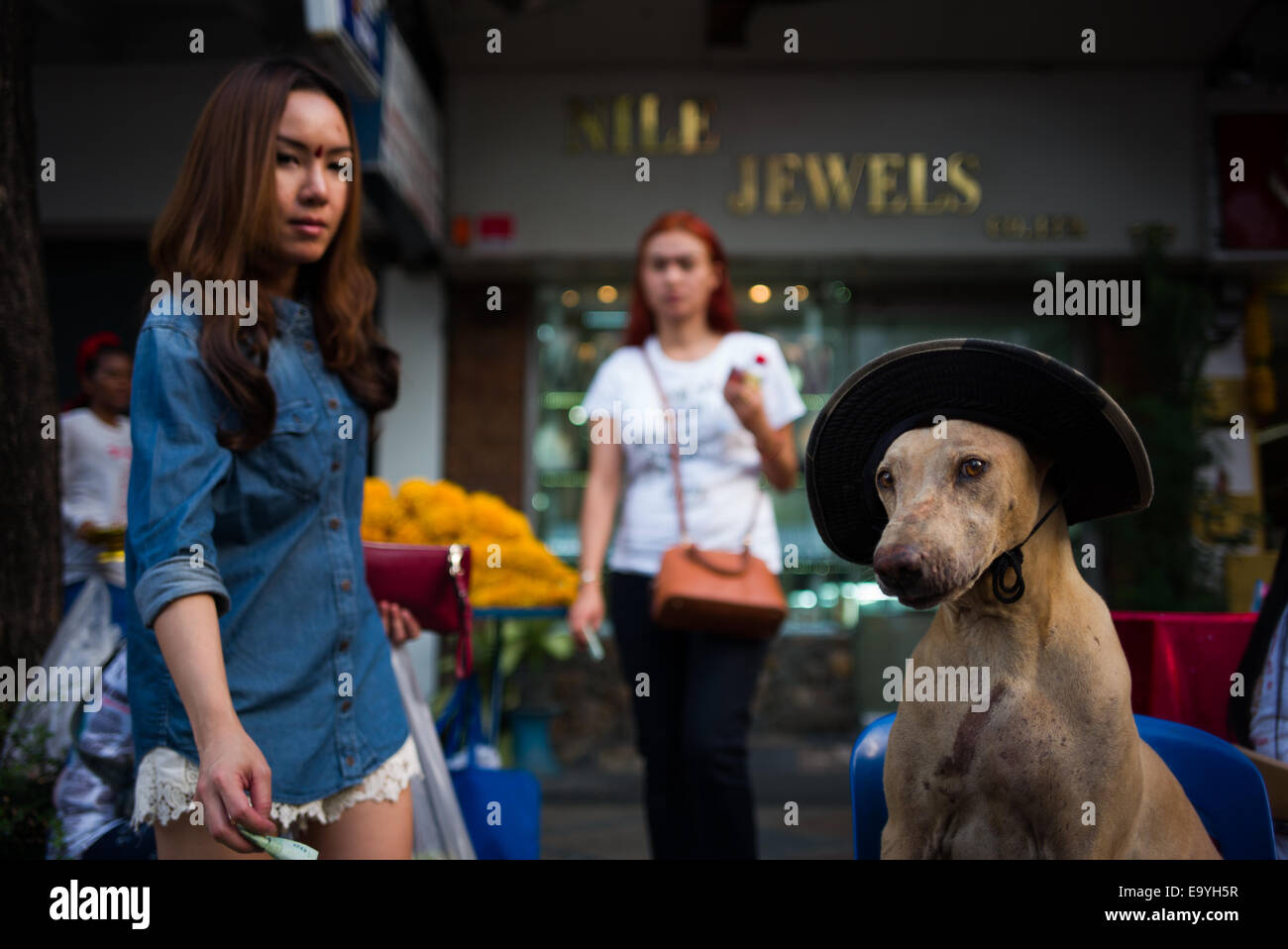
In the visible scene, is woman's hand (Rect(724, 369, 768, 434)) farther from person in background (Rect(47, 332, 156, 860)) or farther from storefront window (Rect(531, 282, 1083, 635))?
storefront window (Rect(531, 282, 1083, 635))

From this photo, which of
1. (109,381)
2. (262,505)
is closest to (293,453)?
(262,505)

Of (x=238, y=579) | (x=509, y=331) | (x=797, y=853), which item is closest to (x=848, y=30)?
(x=509, y=331)

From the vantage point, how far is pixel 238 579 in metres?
1.74

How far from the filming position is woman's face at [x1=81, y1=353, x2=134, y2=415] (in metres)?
5.59

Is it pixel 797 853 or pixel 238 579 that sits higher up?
pixel 238 579

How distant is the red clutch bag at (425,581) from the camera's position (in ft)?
8.35

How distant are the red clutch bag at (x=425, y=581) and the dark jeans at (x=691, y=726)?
78cm

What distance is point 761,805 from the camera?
6.10 meters

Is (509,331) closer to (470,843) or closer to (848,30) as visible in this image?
(848,30)

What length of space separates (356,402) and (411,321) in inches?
245

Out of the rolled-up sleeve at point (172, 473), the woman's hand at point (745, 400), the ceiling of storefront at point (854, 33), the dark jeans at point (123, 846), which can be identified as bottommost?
the dark jeans at point (123, 846)

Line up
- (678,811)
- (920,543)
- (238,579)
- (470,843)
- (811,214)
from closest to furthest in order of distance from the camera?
(920,543), (238,579), (470,843), (678,811), (811,214)

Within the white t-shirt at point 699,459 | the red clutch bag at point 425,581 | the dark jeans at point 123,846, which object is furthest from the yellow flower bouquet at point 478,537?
the dark jeans at point 123,846

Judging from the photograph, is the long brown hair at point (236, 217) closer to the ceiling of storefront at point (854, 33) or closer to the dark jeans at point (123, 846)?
A: the dark jeans at point (123, 846)
